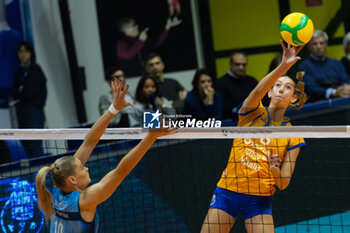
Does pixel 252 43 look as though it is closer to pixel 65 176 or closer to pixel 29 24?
pixel 29 24

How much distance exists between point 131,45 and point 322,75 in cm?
354

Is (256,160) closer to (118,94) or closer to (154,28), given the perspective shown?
(118,94)

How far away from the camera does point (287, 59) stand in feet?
15.7

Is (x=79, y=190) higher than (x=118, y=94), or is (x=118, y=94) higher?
(x=118, y=94)

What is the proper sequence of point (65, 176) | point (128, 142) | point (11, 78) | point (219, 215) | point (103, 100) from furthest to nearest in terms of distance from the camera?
1. point (11, 78)
2. point (103, 100)
3. point (128, 142)
4. point (219, 215)
5. point (65, 176)

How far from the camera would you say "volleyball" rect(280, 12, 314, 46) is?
5.44 metres

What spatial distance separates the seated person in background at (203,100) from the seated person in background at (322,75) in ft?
3.84

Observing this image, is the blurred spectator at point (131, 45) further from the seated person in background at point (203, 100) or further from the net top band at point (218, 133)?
the net top band at point (218, 133)

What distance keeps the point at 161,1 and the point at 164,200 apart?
4.98m

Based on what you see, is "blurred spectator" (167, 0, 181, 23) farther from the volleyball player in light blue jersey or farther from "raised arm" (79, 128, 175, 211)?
A: "raised arm" (79, 128, 175, 211)

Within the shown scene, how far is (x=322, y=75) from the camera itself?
8531 millimetres

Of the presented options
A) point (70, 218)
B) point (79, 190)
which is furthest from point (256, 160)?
point (70, 218)

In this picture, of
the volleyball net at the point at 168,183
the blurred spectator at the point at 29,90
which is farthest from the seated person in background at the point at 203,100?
the blurred spectator at the point at 29,90

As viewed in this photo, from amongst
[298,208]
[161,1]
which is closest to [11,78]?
[161,1]
